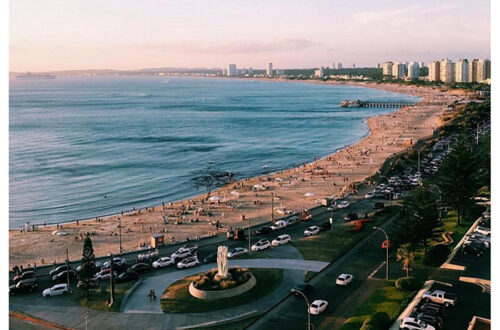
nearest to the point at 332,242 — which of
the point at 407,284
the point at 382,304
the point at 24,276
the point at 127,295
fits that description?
the point at 407,284

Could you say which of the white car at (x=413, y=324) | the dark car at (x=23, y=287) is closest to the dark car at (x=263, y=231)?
the dark car at (x=23, y=287)

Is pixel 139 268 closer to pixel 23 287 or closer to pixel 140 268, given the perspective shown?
pixel 140 268

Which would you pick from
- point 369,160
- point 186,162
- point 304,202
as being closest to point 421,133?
point 369,160

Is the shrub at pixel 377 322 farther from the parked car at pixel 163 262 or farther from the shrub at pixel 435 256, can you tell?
the parked car at pixel 163 262

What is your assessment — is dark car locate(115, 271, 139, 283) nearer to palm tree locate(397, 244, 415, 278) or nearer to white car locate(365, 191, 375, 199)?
palm tree locate(397, 244, 415, 278)

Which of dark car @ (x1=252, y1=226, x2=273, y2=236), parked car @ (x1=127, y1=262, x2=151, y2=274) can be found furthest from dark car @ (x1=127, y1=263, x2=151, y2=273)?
dark car @ (x1=252, y1=226, x2=273, y2=236)
